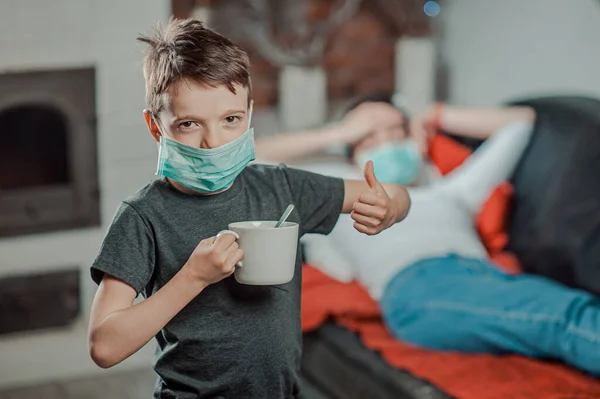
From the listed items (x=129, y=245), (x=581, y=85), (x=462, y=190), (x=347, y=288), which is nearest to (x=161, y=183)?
(x=129, y=245)

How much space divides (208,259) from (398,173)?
5.47ft

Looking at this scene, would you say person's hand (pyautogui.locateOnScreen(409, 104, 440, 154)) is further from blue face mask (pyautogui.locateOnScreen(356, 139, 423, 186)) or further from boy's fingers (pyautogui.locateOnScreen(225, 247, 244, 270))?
boy's fingers (pyautogui.locateOnScreen(225, 247, 244, 270))

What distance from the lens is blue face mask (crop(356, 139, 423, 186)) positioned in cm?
253

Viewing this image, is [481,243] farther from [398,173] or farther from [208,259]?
[208,259]

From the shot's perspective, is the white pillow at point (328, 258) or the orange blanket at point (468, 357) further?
the white pillow at point (328, 258)

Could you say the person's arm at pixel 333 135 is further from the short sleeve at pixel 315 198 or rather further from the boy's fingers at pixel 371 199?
the boy's fingers at pixel 371 199

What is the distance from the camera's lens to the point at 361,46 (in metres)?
3.77

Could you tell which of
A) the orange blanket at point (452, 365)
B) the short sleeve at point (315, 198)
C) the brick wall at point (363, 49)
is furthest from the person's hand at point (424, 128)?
the short sleeve at point (315, 198)

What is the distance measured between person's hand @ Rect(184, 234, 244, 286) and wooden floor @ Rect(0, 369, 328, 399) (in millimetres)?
1919

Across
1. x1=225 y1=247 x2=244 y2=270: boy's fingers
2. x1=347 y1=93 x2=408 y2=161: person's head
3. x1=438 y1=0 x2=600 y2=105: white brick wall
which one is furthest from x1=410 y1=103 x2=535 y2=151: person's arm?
x1=225 y1=247 x2=244 y2=270: boy's fingers

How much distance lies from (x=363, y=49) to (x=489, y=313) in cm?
197

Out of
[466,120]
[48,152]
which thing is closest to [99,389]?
[48,152]

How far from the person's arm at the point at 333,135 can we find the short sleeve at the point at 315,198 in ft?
4.32

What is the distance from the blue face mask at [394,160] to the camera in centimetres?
253
